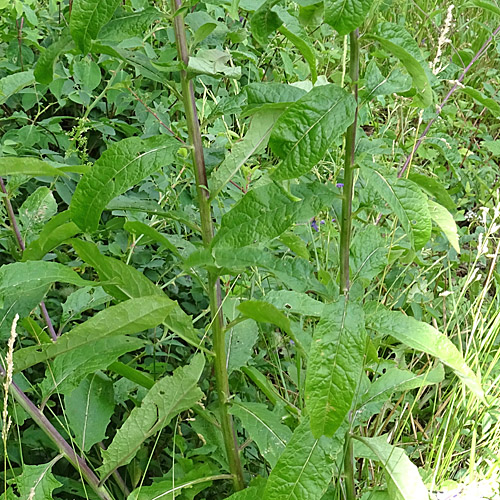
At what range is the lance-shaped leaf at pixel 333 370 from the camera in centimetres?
99

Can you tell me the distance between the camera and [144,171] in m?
1.14

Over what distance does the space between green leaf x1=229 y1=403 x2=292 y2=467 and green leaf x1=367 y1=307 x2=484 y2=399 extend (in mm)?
353

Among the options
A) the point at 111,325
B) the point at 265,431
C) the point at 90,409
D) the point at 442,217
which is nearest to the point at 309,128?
the point at 442,217

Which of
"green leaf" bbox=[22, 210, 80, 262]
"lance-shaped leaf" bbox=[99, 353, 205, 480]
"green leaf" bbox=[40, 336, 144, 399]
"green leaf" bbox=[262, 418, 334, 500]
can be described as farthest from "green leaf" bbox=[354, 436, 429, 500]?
"green leaf" bbox=[22, 210, 80, 262]

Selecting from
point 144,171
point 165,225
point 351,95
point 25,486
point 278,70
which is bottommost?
point 25,486

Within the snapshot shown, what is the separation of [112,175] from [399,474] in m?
0.78

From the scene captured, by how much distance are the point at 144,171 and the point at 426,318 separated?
1.39 m

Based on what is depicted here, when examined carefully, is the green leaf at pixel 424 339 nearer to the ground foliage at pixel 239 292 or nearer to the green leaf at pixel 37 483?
the ground foliage at pixel 239 292

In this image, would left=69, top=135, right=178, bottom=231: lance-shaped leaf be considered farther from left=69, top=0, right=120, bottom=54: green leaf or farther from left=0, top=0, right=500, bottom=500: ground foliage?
left=69, top=0, right=120, bottom=54: green leaf

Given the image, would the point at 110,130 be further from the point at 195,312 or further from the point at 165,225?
the point at 195,312

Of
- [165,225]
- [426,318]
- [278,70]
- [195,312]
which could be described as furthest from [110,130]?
[426,318]

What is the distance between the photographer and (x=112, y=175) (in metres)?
1.14

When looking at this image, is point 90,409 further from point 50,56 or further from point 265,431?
point 50,56

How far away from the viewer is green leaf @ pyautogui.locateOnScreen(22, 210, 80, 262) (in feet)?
4.26
